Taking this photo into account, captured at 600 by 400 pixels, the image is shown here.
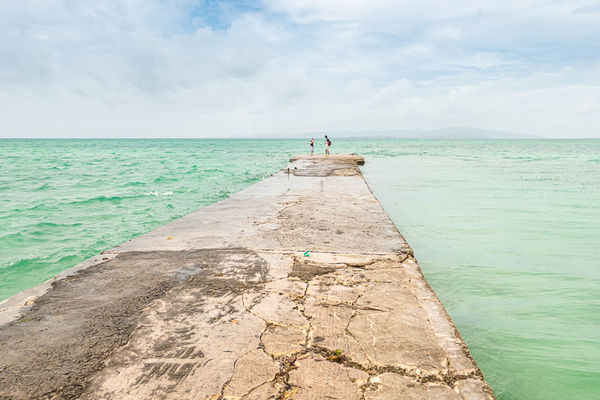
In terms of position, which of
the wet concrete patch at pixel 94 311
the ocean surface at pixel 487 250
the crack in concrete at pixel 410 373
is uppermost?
the wet concrete patch at pixel 94 311

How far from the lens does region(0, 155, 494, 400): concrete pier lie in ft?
5.05

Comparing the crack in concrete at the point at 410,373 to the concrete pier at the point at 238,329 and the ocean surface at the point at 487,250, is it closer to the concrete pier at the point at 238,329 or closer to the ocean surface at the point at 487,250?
the concrete pier at the point at 238,329

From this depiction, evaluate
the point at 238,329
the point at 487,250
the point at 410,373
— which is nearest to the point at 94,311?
the point at 238,329

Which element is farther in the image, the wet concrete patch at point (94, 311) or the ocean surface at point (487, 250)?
the ocean surface at point (487, 250)

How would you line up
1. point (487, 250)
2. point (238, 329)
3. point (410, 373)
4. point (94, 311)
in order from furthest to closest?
1. point (487, 250)
2. point (94, 311)
3. point (238, 329)
4. point (410, 373)

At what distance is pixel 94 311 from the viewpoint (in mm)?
2184

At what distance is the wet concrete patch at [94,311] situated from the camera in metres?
1.60

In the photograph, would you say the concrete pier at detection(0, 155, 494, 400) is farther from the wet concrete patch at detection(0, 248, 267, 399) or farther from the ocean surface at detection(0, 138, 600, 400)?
the ocean surface at detection(0, 138, 600, 400)

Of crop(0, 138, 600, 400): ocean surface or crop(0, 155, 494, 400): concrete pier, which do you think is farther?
crop(0, 138, 600, 400): ocean surface

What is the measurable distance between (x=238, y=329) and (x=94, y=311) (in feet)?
3.16

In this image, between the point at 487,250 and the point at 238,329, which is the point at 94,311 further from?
the point at 487,250

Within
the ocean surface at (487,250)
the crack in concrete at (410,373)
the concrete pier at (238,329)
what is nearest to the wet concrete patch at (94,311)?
the concrete pier at (238,329)

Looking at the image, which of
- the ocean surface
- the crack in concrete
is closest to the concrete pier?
the crack in concrete

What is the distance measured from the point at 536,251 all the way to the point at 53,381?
17.1 ft
